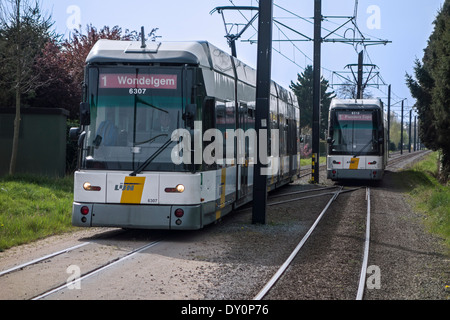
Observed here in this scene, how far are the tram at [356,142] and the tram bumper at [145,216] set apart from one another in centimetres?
1514

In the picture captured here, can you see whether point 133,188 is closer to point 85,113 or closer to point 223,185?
point 85,113

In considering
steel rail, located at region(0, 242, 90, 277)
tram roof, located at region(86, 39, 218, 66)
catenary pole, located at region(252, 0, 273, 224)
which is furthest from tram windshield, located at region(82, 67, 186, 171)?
catenary pole, located at region(252, 0, 273, 224)

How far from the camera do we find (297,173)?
26.2m

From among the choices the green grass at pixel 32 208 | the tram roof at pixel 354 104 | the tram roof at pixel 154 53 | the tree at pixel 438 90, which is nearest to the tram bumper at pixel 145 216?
the green grass at pixel 32 208

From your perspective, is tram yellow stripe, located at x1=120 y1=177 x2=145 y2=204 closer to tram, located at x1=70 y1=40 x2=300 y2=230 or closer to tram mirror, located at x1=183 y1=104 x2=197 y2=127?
tram, located at x1=70 y1=40 x2=300 y2=230

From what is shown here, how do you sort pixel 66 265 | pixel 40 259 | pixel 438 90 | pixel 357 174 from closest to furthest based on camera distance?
pixel 66 265, pixel 40 259, pixel 357 174, pixel 438 90

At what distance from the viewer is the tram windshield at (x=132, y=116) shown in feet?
36.0

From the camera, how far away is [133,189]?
11.0 m

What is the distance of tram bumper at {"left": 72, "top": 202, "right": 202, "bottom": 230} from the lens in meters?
11.0

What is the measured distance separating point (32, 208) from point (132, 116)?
4.82 meters

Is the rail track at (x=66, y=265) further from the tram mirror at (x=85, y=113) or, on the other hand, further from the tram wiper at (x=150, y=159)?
the tram mirror at (x=85, y=113)

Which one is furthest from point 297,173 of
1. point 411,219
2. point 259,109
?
point 259,109

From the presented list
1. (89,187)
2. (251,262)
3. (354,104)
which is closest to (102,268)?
(251,262)
